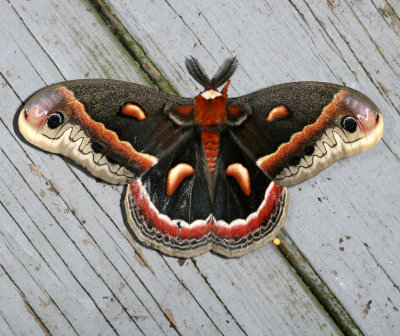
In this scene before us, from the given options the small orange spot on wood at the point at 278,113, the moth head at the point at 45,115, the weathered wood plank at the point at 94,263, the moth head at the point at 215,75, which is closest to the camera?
the moth head at the point at 45,115

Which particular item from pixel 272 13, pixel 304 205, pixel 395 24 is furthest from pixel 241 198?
pixel 395 24

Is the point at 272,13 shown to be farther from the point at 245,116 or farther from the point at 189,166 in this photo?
the point at 189,166

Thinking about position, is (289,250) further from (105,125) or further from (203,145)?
(105,125)

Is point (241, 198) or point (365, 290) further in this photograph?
point (365, 290)

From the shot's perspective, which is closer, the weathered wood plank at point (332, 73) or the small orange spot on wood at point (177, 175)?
the small orange spot on wood at point (177, 175)

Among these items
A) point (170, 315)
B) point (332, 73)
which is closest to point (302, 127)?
point (332, 73)

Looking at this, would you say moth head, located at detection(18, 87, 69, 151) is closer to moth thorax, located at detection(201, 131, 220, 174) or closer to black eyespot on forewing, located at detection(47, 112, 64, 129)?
black eyespot on forewing, located at detection(47, 112, 64, 129)

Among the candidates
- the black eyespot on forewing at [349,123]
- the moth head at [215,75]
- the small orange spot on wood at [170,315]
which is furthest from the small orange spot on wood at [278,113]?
the small orange spot on wood at [170,315]

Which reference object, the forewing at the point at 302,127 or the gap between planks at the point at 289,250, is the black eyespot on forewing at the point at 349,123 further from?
the gap between planks at the point at 289,250
